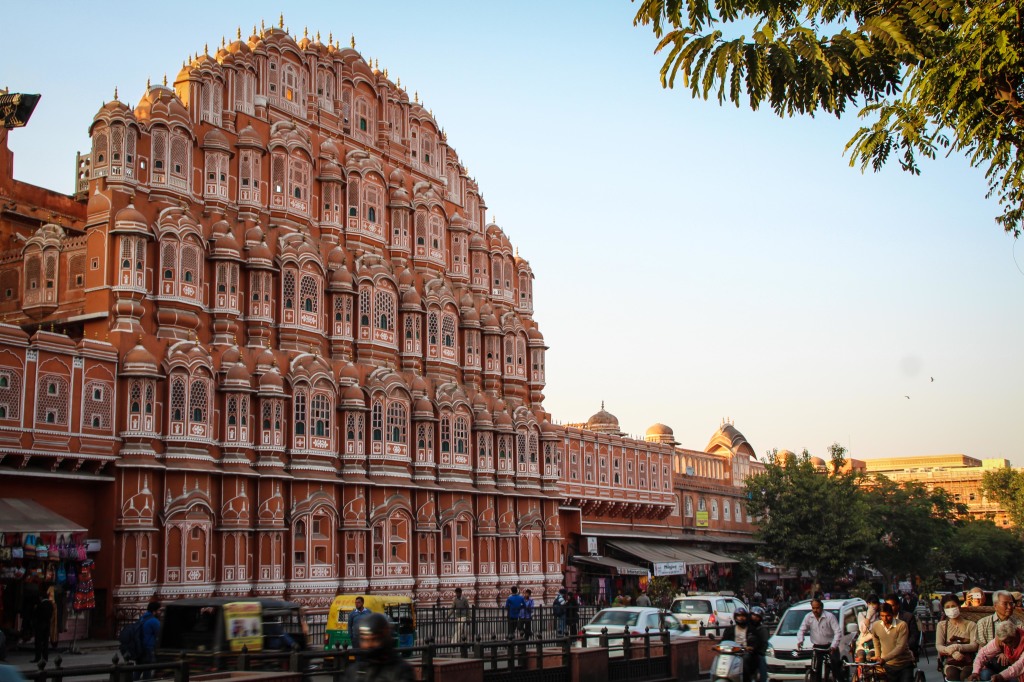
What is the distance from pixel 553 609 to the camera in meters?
32.7

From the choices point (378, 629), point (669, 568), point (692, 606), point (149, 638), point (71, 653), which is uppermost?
point (378, 629)

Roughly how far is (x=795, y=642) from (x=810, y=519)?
3493cm

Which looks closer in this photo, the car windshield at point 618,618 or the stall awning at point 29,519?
the car windshield at point 618,618

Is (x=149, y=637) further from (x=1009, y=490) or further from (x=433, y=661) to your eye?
(x=1009, y=490)

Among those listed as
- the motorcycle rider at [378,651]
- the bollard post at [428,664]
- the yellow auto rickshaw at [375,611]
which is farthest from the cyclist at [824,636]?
the motorcycle rider at [378,651]

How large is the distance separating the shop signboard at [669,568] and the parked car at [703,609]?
87.1 ft

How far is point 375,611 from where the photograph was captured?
2666 cm

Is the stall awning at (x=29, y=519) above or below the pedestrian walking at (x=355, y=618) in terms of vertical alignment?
above

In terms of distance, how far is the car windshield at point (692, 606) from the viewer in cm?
2994

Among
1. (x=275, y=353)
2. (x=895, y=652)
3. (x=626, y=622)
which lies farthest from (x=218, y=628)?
(x=275, y=353)

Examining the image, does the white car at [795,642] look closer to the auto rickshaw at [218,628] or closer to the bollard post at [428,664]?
the bollard post at [428,664]

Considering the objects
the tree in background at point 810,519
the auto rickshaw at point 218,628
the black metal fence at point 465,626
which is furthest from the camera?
the tree in background at point 810,519

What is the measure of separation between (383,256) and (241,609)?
29588 millimetres

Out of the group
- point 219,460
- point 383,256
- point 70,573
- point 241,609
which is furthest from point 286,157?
point 241,609
